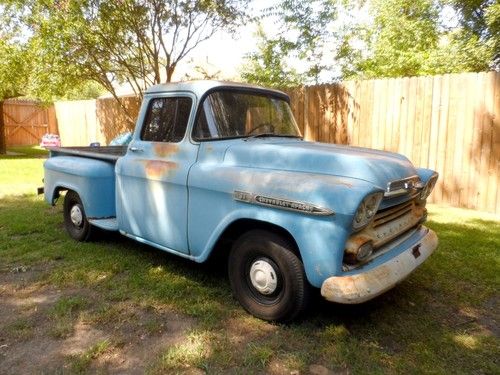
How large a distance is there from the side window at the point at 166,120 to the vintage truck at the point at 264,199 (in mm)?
11

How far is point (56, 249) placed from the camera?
4934 millimetres

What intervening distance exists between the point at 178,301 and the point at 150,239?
0.78 meters

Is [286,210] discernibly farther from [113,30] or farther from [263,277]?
[113,30]

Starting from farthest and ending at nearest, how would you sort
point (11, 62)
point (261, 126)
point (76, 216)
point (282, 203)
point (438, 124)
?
point (11, 62) → point (438, 124) → point (76, 216) → point (261, 126) → point (282, 203)

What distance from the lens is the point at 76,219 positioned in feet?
17.3

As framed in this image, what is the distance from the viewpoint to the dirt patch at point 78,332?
2730mm

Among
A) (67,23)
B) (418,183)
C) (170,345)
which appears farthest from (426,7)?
(170,345)

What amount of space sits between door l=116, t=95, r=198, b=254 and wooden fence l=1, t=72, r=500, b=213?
5.19m

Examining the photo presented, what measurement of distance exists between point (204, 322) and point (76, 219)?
2.85 metres

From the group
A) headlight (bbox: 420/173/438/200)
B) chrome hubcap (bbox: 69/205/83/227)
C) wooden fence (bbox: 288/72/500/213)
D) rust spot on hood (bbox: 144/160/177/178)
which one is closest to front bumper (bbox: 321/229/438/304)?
headlight (bbox: 420/173/438/200)

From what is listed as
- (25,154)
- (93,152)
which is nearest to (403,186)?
(93,152)

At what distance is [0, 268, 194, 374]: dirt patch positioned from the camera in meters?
2.73

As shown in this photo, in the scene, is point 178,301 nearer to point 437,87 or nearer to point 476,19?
point 437,87

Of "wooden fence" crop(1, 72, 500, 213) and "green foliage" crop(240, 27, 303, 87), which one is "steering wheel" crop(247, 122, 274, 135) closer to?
"wooden fence" crop(1, 72, 500, 213)
